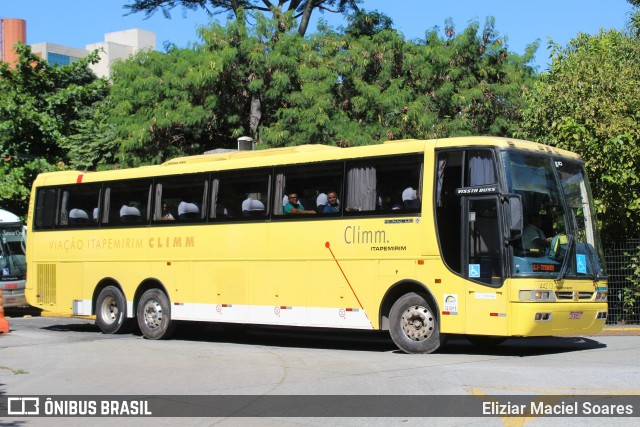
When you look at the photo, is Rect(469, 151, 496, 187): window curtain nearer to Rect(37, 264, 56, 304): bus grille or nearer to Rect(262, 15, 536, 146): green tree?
Rect(37, 264, 56, 304): bus grille

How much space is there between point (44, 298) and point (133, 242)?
3.57 m

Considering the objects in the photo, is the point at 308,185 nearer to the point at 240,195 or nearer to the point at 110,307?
the point at 240,195

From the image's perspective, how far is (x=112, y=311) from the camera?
20.5 meters

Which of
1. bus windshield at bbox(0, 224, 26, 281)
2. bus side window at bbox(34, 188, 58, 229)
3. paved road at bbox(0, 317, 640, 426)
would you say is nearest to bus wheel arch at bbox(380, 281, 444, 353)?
paved road at bbox(0, 317, 640, 426)

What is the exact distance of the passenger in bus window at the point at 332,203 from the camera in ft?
52.9

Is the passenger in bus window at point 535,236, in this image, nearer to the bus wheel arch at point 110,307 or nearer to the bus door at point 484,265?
the bus door at point 484,265

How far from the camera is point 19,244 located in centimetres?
3002

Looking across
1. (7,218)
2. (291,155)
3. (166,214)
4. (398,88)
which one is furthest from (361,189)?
(7,218)

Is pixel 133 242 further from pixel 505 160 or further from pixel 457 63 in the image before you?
pixel 457 63

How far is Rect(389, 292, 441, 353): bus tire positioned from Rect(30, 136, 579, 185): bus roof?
2509mm

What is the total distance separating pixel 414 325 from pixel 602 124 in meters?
8.29

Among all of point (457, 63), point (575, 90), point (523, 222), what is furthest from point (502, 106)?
point (523, 222)

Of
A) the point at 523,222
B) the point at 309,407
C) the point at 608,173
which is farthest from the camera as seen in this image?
the point at 608,173

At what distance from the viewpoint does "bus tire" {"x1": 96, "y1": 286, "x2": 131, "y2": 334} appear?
65.8ft
